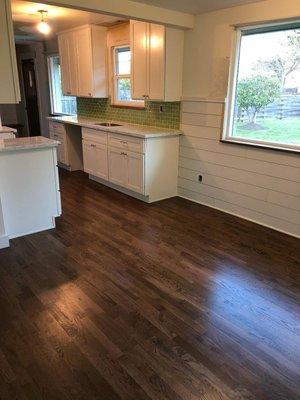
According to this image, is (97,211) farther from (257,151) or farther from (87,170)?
(257,151)

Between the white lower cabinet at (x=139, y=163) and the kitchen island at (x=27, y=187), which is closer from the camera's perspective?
the kitchen island at (x=27, y=187)

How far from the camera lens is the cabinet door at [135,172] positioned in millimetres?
4164

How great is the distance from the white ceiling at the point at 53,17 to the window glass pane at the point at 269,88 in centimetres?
204

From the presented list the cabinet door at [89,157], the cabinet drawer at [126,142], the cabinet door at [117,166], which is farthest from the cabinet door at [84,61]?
the cabinet door at [117,166]

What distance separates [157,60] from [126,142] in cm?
→ 111

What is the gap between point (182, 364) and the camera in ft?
5.85

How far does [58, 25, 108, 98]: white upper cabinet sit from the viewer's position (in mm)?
5059

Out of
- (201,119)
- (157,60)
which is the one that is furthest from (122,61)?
(201,119)

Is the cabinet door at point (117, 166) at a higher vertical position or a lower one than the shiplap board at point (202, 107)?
lower

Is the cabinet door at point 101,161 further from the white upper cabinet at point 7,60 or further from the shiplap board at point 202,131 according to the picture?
the white upper cabinet at point 7,60

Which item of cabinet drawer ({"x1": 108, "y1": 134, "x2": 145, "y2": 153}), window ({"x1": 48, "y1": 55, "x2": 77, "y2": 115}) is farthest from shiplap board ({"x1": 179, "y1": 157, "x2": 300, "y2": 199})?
window ({"x1": 48, "y1": 55, "x2": 77, "y2": 115})

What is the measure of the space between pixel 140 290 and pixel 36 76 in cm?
679

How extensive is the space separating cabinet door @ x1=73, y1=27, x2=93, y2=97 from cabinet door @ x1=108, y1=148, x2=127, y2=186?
1.40 metres

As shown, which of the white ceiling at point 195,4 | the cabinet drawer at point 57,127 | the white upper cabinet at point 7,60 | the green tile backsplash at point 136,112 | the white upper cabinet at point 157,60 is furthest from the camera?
the cabinet drawer at point 57,127
